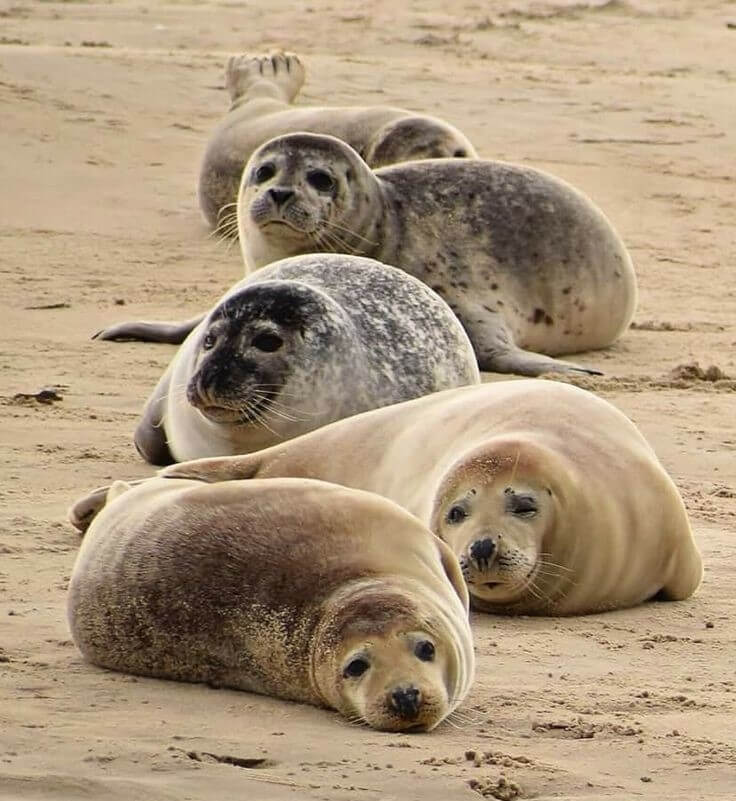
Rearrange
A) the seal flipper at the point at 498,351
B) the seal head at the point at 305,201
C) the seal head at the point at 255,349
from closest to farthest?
1. the seal head at the point at 255,349
2. the seal flipper at the point at 498,351
3. the seal head at the point at 305,201

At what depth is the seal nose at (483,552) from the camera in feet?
14.6

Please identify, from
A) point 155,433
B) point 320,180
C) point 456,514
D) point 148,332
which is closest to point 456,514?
point 456,514

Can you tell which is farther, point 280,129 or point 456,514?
point 280,129

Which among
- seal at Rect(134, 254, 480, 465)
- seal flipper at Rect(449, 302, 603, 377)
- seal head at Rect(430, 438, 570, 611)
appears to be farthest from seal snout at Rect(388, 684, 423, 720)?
seal flipper at Rect(449, 302, 603, 377)

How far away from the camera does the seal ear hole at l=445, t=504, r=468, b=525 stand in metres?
4.53

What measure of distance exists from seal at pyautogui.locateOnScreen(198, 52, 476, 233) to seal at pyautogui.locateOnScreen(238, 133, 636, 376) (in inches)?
71.2

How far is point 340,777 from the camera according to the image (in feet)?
10.7

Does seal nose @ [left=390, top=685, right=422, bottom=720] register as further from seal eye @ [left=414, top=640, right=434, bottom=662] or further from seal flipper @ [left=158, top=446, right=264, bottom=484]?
seal flipper @ [left=158, top=446, right=264, bottom=484]

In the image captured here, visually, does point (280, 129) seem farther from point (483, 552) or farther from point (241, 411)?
point (483, 552)

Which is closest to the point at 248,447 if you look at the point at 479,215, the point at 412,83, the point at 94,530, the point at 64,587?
the point at 64,587

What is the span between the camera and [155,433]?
5898 millimetres

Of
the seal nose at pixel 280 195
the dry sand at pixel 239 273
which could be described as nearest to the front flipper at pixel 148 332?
the dry sand at pixel 239 273

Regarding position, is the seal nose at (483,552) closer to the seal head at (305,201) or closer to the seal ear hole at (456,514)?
the seal ear hole at (456,514)

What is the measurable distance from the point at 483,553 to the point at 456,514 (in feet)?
0.38
